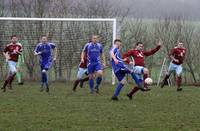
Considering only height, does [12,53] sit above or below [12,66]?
above

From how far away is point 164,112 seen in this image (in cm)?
1481

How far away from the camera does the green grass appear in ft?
39.9

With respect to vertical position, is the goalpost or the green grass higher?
the goalpost

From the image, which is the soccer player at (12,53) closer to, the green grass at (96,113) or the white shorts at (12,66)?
the white shorts at (12,66)

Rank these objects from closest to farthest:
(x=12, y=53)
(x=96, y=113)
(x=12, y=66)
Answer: (x=96, y=113)
(x=12, y=66)
(x=12, y=53)

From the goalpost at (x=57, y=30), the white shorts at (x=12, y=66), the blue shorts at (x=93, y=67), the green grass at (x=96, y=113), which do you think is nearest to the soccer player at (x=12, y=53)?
the white shorts at (x=12, y=66)

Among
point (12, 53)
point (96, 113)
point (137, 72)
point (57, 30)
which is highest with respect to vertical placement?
point (57, 30)

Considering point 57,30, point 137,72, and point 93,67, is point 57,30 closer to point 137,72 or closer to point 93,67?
point 93,67

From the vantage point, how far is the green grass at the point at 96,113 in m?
12.2

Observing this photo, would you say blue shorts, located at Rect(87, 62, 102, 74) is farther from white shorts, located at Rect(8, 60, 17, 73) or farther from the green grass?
white shorts, located at Rect(8, 60, 17, 73)

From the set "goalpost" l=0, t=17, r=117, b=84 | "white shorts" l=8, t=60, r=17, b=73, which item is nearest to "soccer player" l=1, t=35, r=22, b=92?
"white shorts" l=8, t=60, r=17, b=73

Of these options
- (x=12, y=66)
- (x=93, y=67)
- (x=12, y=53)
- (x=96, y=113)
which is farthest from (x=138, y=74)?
(x=12, y=53)

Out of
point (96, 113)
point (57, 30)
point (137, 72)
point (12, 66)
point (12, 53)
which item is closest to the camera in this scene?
point (96, 113)

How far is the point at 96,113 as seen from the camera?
47.3 ft
